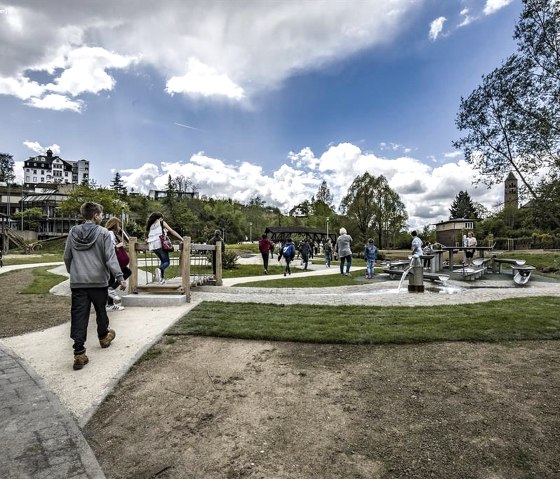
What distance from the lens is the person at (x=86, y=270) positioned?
4.14 m

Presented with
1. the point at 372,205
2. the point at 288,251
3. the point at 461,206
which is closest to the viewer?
the point at 288,251

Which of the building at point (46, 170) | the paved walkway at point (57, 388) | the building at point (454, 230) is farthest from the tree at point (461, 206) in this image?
the building at point (46, 170)

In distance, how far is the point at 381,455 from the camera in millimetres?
2473

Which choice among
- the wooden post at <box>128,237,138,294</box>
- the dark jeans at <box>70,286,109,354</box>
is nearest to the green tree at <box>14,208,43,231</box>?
the wooden post at <box>128,237,138,294</box>

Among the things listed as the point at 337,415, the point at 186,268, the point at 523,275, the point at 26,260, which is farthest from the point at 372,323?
the point at 26,260

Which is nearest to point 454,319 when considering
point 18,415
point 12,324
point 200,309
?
point 200,309

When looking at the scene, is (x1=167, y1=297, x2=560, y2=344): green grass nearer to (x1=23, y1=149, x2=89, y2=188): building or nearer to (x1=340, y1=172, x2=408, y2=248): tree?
(x1=340, y1=172, x2=408, y2=248): tree

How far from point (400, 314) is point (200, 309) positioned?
3682 mm

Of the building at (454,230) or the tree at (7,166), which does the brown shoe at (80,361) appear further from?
the tree at (7,166)

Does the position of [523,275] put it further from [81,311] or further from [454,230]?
[454,230]

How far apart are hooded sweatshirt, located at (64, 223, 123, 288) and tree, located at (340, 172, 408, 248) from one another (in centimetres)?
4529

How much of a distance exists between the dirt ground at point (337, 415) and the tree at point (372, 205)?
44767mm

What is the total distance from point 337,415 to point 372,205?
156 feet

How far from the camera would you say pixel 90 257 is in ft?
14.1
